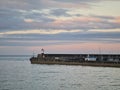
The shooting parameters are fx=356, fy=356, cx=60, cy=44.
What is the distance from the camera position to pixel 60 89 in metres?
49.8

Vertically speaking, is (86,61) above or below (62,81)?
above

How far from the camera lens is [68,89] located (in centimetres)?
4972

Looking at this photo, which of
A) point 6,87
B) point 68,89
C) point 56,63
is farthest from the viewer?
point 56,63

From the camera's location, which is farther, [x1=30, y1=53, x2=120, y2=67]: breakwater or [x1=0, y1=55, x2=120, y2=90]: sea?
[x1=30, y1=53, x2=120, y2=67]: breakwater

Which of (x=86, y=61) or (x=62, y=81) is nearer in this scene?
(x=62, y=81)

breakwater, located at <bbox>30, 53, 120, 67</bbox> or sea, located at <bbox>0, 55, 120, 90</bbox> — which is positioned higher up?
breakwater, located at <bbox>30, 53, 120, 67</bbox>

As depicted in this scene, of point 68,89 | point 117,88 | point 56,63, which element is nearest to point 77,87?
point 68,89

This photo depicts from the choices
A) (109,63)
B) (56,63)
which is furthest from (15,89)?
(56,63)

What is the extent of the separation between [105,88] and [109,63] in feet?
175

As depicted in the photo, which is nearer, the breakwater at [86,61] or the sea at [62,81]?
the sea at [62,81]

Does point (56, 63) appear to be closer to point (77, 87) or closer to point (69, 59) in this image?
point (69, 59)

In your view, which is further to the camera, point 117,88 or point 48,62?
point 48,62

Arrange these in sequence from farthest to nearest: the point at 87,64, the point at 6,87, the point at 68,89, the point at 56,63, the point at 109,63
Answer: the point at 56,63 < the point at 87,64 < the point at 109,63 < the point at 6,87 < the point at 68,89

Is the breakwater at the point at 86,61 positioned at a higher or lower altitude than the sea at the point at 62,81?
higher
